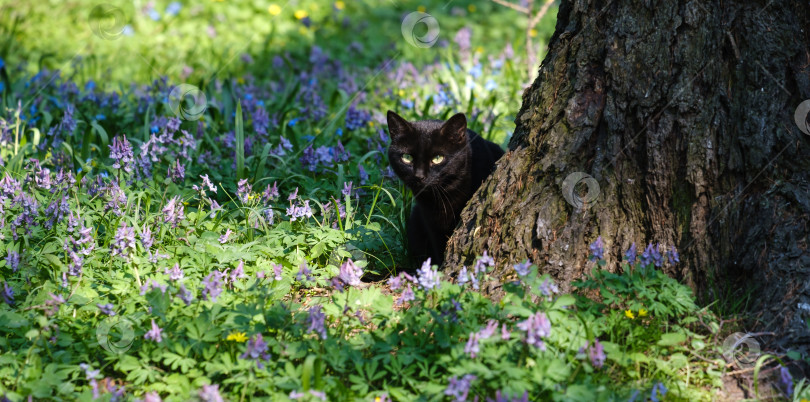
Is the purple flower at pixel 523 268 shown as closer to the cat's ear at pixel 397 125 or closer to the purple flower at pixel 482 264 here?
the purple flower at pixel 482 264

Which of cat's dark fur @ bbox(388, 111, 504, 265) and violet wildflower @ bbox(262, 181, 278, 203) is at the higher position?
cat's dark fur @ bbox(388, 111, 504, 265)

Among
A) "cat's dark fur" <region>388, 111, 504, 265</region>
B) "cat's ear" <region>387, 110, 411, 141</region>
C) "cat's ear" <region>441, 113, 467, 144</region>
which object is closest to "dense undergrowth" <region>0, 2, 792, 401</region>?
"cat's dark fur" <region>388, 111, 504, 265</region>

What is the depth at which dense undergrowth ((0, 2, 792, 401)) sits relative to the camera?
2352 mm

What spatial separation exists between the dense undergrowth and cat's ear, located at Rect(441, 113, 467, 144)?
1.54 ft

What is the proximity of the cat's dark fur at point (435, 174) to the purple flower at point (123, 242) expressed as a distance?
4.67ft

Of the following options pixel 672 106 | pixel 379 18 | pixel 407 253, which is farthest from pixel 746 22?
pixel 379 18

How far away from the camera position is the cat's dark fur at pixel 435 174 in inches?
149

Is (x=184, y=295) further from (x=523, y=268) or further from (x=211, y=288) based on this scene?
(x=523, y=268)

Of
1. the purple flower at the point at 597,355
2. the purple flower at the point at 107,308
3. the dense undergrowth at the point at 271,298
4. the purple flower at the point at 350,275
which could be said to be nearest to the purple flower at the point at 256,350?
the dense undergrowth at the point at 271,298

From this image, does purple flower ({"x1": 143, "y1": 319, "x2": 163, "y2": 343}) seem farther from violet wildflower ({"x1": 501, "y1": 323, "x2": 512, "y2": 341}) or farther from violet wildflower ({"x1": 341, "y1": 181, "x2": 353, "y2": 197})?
violet wildflower ({"x1": 341, "y1": 181, "x2": 353, "y2": 197})


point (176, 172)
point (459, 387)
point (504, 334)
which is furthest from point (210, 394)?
point (176, 172)

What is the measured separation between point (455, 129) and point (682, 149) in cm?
139

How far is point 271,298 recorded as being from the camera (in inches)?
113

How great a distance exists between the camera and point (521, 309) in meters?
2.38
